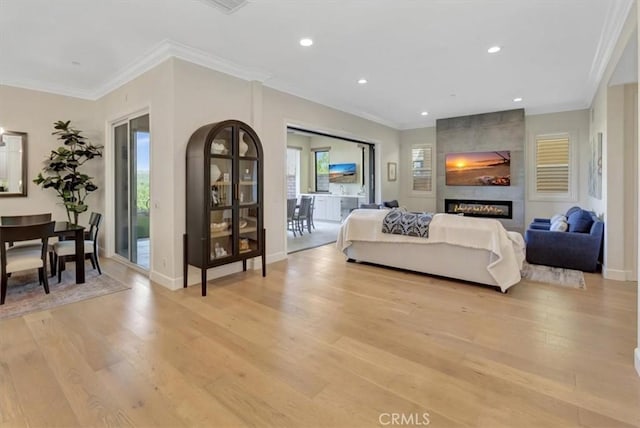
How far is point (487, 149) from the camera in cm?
759

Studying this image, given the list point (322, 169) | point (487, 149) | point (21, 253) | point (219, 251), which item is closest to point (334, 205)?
point (322, 169)

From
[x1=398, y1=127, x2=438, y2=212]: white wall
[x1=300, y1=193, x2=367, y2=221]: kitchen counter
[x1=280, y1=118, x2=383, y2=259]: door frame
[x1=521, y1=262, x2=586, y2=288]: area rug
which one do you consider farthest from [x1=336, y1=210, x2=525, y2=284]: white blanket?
[x1=300, y1=193, x2=367, y2=221]: kitchen counter

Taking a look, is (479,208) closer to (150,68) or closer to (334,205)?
(334,205)

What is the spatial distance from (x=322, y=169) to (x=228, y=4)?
8649mm

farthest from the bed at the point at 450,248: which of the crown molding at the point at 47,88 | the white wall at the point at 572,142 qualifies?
the crown molding at the point at 47,88

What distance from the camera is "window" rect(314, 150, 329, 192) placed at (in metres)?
11.4

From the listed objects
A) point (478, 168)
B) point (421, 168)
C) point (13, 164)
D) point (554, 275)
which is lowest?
point (554, 275)

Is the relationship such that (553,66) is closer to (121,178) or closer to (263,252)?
(263,252)

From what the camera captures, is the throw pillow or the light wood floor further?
the throw pillow

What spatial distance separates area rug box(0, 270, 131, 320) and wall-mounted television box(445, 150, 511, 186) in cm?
735

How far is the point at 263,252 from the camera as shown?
14.6ft

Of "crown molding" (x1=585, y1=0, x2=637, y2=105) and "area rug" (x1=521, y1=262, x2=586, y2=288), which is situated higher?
"crown molding" (x1=585, y1=0, x2=637, y2=105)

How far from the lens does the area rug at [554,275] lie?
4.15m

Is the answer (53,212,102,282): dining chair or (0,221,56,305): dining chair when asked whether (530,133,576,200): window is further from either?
(0,221,56,305): dining chair
